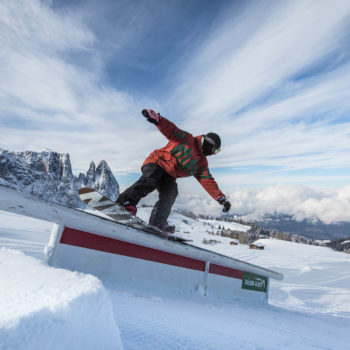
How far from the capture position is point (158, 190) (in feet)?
14.6

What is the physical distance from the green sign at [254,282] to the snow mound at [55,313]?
5000 millimetres

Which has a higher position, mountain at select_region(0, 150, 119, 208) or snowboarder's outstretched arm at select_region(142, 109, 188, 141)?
mountain at select_region(0, 150, 119, 208)

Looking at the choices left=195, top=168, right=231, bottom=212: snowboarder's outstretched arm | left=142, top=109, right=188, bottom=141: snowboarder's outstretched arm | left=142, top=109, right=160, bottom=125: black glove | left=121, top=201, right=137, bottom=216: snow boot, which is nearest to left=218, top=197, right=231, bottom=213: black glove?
left=195, top=168, right=231, bottom=212: snowboarder's outstretched arm

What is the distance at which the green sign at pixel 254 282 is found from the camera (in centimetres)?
541

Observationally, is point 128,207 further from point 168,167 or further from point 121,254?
point 168,167

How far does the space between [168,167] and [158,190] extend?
511mm

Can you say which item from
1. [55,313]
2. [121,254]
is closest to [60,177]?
[121,254]

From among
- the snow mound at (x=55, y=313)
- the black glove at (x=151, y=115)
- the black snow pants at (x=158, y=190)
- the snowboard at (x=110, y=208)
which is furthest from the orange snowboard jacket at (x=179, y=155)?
the snow mound at (x=55, y=313)

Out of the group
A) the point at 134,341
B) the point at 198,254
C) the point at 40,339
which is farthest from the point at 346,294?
the point at 40,339

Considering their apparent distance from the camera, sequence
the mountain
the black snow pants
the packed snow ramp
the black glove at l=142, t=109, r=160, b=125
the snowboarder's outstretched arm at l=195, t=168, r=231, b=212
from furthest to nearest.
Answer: the mountain
the snowboarder's outstretched arm at l=195, t=168, r=231, b=212
the black snow pants
the black glove at l=142, t=109, r=160, b=125
the packed snow ramp

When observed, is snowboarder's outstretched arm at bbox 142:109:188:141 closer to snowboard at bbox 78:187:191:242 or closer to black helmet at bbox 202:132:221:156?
black helmet at bbox 202:132:221:156

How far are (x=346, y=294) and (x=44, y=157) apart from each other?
128397 mm

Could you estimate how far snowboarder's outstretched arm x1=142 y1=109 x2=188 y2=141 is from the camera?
11.2 ft

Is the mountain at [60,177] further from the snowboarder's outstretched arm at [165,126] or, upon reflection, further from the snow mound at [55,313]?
the snow mound at [55,313]
